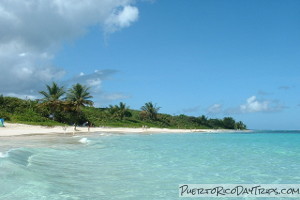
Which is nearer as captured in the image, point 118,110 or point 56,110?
point 56,110

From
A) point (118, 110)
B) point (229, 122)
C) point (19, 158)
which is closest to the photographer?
point (19, 158)

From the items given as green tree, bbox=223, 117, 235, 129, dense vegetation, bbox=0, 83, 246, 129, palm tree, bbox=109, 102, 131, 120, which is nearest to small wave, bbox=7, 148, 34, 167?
dense vegetation, bbox=0, 83, 246, 129

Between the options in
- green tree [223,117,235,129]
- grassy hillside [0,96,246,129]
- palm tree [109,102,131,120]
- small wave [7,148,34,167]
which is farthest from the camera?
green tree [223,117,235,129]

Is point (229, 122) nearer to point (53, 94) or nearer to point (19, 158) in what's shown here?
point (53, 94)

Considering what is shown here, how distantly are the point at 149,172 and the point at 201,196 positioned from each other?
3739 millimetres

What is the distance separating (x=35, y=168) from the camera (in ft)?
35.7

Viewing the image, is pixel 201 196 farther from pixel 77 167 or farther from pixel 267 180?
pixel 77 167

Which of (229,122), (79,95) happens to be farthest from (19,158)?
(229,122)

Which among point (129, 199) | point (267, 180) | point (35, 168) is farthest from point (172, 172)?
point (35, 168)

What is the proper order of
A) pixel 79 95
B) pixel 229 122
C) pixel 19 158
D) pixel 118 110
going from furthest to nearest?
pixel 229 122, pixel 118 110, pixel 79 95, pixel 19 158

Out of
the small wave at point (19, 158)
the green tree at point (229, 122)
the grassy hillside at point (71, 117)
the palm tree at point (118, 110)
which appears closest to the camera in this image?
the small wave at point (19, 158)

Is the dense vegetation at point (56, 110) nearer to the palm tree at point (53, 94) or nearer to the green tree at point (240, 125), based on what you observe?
the palm tree at point (53, 94)

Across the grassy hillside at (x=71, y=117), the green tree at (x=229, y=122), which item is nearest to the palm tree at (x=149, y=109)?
the grassy hillside at (x=71, y=117)

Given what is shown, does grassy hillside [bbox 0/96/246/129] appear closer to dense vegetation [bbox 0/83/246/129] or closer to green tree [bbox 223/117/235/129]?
dense vegetation [bbox 0/83/246/129]
